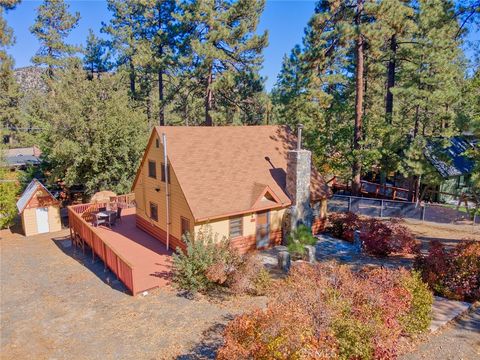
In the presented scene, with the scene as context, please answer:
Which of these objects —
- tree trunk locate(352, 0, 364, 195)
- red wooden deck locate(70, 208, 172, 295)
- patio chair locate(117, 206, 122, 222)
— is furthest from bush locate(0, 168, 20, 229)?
tree trunk locate(352, 0, 364, 195)

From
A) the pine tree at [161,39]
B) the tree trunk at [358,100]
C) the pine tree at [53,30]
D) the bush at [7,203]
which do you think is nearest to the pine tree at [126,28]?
the pine tree at [161,39]

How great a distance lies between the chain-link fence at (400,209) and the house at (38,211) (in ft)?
63.1

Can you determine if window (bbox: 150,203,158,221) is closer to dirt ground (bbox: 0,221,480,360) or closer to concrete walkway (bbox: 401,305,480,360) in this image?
dirt ground (bbox: 0,221,480,360)

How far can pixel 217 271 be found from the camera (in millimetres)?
12516

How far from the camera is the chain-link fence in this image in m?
21.0

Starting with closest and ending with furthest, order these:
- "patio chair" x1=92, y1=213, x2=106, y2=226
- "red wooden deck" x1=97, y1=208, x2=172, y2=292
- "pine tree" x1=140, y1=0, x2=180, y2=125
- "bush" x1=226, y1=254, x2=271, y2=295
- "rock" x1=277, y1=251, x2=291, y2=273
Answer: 1. "bush" x1=226, y1=254, x2=271, y2=295
2. "red wooden deck" x1=97, y1=208, x2=172, y2=292
3. "rock" x1=277, y1=251, x2=291, y2=273
4. "patio chair" x1=92, y1=213, x2=106, y2=226
5. "pine tree" x1=140, y1=0, x2=180, y2=125

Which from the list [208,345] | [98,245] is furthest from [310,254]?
[98,245]

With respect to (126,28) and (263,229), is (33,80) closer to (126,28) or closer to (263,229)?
(126,28)

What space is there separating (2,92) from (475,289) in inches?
2204

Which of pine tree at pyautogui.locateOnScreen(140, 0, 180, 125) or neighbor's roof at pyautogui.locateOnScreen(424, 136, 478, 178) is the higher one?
pine tree at pyautogui.locateOnScreen(140, 0, 180, 125)

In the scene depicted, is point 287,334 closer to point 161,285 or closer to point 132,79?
point 161,285

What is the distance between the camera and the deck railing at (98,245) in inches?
513

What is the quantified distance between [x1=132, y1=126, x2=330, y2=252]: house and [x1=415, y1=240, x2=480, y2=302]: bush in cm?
681

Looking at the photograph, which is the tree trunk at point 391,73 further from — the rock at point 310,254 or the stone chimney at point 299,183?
the rock at point 310,254
